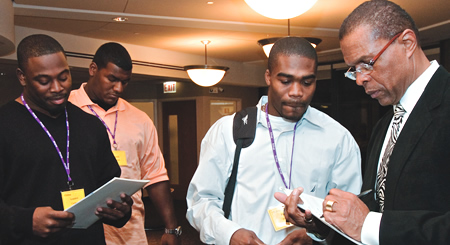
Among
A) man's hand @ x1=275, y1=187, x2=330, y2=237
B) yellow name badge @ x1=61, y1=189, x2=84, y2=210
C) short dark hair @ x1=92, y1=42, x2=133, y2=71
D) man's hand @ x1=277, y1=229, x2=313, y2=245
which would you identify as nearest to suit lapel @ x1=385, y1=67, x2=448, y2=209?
man's hand @ x1=275, y1=187, x2=330, y2=237

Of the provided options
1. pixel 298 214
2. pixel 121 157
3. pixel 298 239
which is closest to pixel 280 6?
pixel 121 157

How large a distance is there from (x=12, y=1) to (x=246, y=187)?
3.98 meters

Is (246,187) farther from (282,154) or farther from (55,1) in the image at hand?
(55,1)

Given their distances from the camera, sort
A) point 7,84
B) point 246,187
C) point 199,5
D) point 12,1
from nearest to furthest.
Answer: point 246,187 → point 12,1 → point 199,5 → point 7,84

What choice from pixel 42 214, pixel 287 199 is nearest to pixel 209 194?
pixel 287 199

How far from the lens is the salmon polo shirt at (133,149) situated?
261cm

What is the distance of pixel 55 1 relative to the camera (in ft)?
15.5

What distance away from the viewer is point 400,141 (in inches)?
52.7

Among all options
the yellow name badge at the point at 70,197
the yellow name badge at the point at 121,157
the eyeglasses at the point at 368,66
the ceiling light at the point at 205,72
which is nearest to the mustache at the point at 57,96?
the yellow name badge at the point at 70,197

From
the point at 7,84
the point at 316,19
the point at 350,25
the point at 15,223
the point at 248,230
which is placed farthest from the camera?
the point at 7,84

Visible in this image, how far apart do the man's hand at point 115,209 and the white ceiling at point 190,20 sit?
333cm

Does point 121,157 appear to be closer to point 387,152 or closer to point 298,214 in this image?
point 298,214

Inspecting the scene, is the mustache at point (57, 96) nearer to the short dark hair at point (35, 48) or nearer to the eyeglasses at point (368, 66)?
the short dark hair at point (35, 48)

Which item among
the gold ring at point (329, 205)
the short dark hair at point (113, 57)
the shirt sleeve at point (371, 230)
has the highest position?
the short dark hair at point (113, 57)
